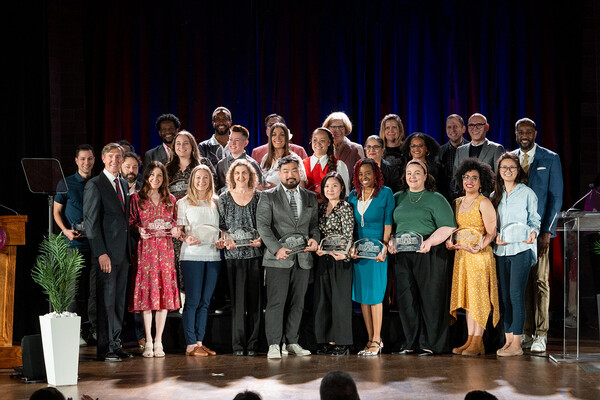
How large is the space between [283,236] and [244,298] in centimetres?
65

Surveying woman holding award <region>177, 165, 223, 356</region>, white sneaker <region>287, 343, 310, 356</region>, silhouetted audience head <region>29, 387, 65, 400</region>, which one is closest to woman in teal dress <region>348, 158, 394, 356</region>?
white sneaker <region>287, 343, 310, 356</region>

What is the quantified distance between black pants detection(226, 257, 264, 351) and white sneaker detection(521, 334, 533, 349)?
7.71ft

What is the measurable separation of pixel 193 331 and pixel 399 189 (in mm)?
2262

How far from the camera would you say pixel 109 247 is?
6430 mm

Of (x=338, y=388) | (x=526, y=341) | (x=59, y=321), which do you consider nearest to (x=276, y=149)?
(x=59, y=321)

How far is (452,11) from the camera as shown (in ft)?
30.2

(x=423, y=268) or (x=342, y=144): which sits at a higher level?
(x=342, y=144)

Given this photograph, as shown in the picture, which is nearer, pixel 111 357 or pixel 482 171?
pixel 111 357

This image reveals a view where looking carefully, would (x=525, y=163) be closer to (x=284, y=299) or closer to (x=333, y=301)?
(x=333, y=301)

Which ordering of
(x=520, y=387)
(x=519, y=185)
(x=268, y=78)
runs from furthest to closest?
(x=268, y=78)
(x=519, y=185)
(x=520, y=387)

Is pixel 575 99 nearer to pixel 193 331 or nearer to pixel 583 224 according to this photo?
pixel 583 224

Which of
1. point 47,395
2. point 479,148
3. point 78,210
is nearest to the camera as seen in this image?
point 47,395

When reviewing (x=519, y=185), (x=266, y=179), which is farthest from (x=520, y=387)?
(x=266, y=179)

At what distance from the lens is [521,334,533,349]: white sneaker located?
22.9ft
